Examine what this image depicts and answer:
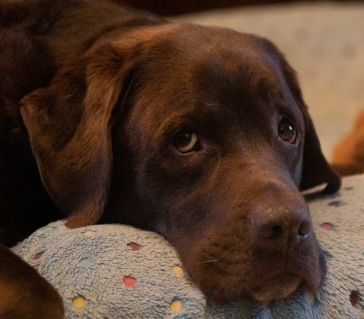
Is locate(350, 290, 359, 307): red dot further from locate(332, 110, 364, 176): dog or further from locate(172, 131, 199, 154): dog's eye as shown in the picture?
locate(332, 110, 364, 176): dog

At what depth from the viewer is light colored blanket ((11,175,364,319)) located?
1186 mm

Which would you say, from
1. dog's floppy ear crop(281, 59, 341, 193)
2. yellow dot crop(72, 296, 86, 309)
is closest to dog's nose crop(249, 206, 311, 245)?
yellow dot crop(72, 296, 86, 309)

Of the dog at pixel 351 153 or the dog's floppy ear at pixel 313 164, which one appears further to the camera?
the dog at pixel 351 153

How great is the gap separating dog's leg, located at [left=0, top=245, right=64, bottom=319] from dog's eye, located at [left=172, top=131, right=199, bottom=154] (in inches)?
18.1

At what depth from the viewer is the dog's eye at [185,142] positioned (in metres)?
1.46

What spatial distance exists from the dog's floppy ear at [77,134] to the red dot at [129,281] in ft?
0.94

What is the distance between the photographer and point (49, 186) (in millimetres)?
1523

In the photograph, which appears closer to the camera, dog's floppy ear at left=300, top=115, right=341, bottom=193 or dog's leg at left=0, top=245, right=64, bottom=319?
dog's leg at left=0, top=245, right=64, bottom=319

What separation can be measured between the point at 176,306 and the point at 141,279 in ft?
0.32

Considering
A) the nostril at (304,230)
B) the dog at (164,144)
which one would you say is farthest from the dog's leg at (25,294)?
the nostril at (304,230)

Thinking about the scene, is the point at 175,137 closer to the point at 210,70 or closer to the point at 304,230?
the point at 210,70

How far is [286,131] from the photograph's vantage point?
1.62m

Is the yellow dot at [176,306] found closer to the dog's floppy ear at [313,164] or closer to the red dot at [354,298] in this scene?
the red dot at [354,298]

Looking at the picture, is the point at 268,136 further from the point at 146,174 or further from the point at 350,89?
the point at 350,89
